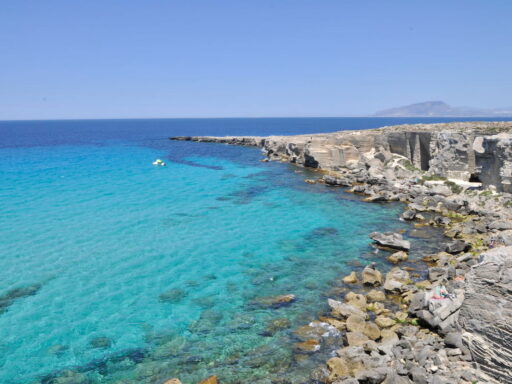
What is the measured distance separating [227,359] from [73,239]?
17435mm

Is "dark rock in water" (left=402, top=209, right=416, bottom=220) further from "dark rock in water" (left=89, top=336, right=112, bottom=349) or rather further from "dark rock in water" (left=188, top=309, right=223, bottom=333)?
"dark rock in water" (left=89, top=336, right=112, bottom=349)

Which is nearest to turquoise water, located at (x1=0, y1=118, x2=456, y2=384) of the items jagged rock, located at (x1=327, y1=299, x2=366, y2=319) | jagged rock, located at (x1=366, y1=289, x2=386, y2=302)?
jagged rock, located at (x1=327, y1=299, x2=366, y2=319)

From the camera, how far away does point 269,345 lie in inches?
542

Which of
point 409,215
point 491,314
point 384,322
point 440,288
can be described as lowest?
point 384,322

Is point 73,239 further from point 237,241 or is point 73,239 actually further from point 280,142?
point 280,142

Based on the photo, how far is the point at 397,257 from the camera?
21109 millimetres

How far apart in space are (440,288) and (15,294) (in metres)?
20.2

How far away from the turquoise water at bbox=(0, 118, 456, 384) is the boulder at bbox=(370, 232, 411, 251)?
94 centimetres

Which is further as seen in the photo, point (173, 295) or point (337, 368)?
point (173, 295)

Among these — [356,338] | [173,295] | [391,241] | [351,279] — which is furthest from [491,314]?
[173,295]

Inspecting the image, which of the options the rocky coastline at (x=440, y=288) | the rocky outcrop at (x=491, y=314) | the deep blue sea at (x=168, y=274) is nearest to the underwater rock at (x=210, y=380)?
the deep blue sea at (x=168, y=274)

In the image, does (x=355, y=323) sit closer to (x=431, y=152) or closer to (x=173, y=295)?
(x=173, y=295)

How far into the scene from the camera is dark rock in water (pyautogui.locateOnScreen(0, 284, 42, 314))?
17.2 meters

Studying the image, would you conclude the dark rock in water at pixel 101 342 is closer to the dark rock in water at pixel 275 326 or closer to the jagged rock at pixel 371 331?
the dark rock in water at pixel 275 326
